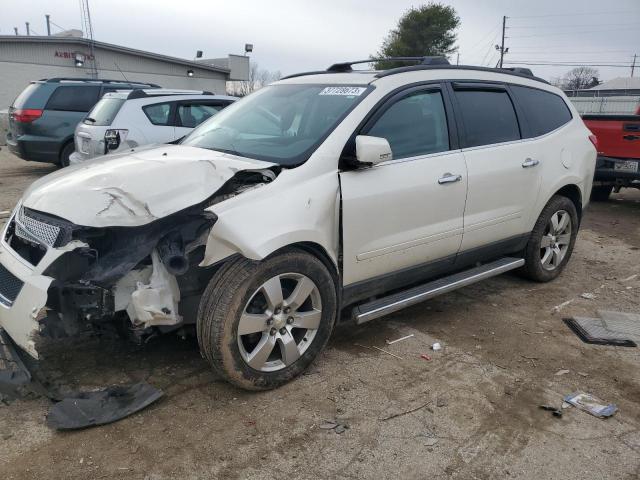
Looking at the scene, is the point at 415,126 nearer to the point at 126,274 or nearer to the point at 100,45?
the point at 126,274

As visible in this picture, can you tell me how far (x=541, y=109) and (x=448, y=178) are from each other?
1.70 m

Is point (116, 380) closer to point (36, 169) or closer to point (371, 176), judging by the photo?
point (371, 176)

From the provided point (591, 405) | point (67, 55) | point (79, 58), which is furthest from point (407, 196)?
point (67, 55)

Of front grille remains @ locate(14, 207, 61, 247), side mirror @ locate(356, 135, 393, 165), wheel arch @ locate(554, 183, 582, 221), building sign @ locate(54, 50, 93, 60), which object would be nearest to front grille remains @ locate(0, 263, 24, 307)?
front grille remains @ locate(14, 207, 61, 247)

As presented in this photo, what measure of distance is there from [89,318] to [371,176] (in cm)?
185

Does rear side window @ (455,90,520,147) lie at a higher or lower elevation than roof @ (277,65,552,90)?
lower

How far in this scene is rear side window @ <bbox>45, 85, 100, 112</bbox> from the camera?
1075 centimetres

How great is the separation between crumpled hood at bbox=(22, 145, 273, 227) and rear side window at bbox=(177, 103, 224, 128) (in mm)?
5751

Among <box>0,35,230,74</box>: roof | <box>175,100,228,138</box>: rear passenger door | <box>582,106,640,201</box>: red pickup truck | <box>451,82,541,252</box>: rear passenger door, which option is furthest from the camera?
<box>0,35,230,74</box>: roof

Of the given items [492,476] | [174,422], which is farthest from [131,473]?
[492,476]

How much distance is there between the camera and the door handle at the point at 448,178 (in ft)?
12.6

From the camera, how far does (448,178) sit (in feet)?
12.7

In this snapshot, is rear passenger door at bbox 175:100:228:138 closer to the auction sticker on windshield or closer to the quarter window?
the auction sticker on windshield

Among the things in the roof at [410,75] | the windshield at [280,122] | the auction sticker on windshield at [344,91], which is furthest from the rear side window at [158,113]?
the auction sticker on windshield at [344,91]
